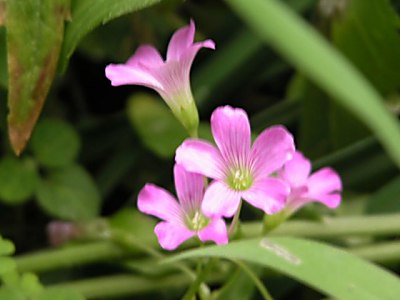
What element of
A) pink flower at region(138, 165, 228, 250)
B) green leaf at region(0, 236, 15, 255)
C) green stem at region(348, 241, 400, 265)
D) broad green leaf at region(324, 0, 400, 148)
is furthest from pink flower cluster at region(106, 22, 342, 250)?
broad green leaf at region(324, 0, 400, 148)

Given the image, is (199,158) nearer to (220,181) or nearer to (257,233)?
(220,181)

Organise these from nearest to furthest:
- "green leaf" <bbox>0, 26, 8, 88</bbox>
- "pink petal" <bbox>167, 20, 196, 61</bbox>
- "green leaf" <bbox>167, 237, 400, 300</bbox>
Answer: "green leaf" <bbox>167, 237, 400, 300</bbox> → "pink petal" <bbox>167, 20, 196, 61</bbox> → "green leaf" <bbox>0, 26, 8, 88</bbox>

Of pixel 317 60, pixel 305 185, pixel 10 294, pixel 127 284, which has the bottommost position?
pixel 127 284

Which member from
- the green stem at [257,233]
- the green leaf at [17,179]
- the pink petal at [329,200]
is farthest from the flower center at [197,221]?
the green leaf at [17,179]

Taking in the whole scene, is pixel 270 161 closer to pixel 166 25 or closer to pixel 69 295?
pixel 69 295

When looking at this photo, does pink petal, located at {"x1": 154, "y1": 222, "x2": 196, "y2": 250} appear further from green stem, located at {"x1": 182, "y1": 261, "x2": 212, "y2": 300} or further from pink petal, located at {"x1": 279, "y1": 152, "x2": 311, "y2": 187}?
pink petal, located at {"x1": 279, "y1": 152, "x2": 311, "y2": 187}

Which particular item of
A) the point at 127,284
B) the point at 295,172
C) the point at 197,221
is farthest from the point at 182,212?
the point at 127,284
